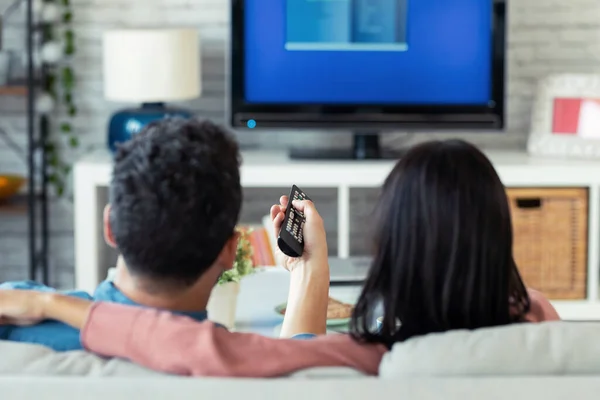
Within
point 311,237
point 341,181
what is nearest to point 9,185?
point 341,181

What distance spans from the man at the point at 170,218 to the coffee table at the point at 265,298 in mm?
834

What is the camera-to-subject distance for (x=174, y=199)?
139cm

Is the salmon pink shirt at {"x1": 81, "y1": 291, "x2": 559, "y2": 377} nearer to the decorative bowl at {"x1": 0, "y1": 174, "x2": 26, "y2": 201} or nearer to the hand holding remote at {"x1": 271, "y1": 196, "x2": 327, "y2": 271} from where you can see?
the hand holding remote at {"x1": 271, "y1": 196, "x2": 327, "y2": 271}

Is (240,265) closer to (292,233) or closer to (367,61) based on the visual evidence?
(292,233)

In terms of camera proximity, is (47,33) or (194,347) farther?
(47,33)

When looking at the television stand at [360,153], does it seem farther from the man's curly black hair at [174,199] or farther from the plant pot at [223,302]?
the man's curly black hair at [174,199]

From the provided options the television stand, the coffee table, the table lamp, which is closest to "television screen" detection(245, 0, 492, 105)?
the television stand

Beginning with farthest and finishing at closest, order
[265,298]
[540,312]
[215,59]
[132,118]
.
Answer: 1. [215,59]
2. [132,118]
3. [265,298]
4. [540,312]

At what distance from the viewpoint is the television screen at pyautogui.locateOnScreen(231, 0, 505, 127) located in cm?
423

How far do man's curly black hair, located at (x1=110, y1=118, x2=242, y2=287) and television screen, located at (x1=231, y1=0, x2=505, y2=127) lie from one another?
282 centimetres

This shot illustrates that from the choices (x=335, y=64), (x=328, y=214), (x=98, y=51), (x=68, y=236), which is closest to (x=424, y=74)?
(x=335, y=64)

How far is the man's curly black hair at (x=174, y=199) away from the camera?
1.39 meters

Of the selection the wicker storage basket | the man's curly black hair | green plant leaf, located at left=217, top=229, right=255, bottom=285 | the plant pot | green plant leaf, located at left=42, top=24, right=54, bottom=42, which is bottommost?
the wicker storage basket

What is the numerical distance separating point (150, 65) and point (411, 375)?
2.96m
